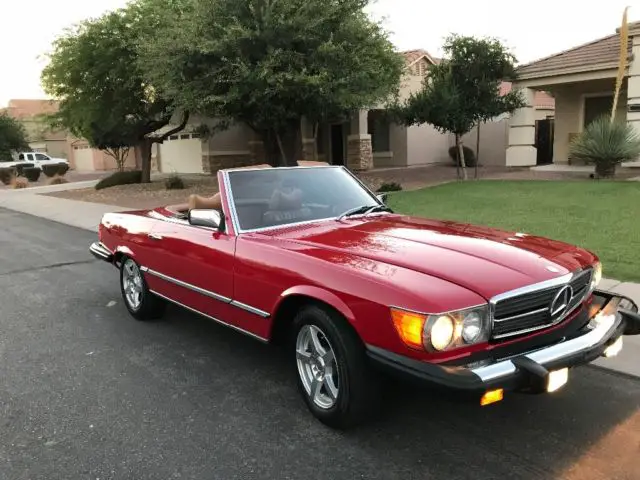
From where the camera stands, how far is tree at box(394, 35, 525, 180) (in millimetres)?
16656

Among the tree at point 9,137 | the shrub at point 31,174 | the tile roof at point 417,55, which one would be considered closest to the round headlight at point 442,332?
the tile roof at point 417,55

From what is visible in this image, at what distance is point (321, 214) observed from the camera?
14.6ft

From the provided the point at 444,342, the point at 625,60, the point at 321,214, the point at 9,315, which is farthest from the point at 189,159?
the point at 444,342

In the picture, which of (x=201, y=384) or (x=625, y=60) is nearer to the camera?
(x=201, y=384)

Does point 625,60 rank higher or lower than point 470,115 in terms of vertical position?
higher

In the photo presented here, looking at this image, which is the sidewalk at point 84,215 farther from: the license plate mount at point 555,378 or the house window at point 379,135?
the house window at point 379,135

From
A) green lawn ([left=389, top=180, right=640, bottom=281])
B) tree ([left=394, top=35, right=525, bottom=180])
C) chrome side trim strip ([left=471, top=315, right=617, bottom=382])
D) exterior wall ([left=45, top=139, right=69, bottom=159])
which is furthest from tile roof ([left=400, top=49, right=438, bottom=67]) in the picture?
exterior wall ([left=45, top=139, right=69, bottom=159])

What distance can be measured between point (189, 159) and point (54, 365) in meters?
25.5

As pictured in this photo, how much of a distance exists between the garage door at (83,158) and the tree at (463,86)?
34.8m

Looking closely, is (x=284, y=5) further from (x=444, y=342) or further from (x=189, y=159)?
(x=189, y=159)

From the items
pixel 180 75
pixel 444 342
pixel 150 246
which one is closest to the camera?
pixel 444 342

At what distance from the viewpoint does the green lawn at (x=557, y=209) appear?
296 inches

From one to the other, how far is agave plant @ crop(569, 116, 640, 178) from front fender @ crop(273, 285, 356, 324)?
46.4 ft

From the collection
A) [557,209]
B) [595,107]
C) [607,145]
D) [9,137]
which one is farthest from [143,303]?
[9,137]
